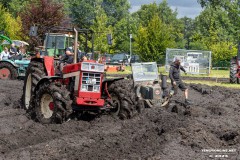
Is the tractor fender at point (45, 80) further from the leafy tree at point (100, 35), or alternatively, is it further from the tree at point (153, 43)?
the leafy tree at point (100, 35)

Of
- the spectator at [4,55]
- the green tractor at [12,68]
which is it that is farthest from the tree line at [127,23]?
the green tractor at [12,68]

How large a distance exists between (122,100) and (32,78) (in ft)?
9.95

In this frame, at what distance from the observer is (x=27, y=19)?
42438mm

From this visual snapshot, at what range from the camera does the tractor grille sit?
39.8 ft

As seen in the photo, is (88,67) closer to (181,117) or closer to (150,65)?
(181,117)

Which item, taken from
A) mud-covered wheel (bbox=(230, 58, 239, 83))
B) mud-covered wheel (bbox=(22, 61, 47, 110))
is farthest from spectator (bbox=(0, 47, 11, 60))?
mud-covered wheel (bbox=(230, 58, 239, 83))

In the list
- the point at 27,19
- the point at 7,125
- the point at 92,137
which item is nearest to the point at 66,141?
Answer: the point at 92,137

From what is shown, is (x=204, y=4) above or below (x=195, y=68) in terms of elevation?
above

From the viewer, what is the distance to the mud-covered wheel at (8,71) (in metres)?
23.5

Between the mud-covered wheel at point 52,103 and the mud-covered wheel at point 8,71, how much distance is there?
435 inches

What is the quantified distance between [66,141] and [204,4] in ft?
241

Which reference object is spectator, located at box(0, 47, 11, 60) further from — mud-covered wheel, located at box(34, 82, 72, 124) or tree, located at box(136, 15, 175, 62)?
tree, located at box(136, 15, 175, 62)

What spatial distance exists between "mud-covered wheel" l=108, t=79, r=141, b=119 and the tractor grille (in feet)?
Result: 1.39

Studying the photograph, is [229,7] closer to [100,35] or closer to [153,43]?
[100,35]
